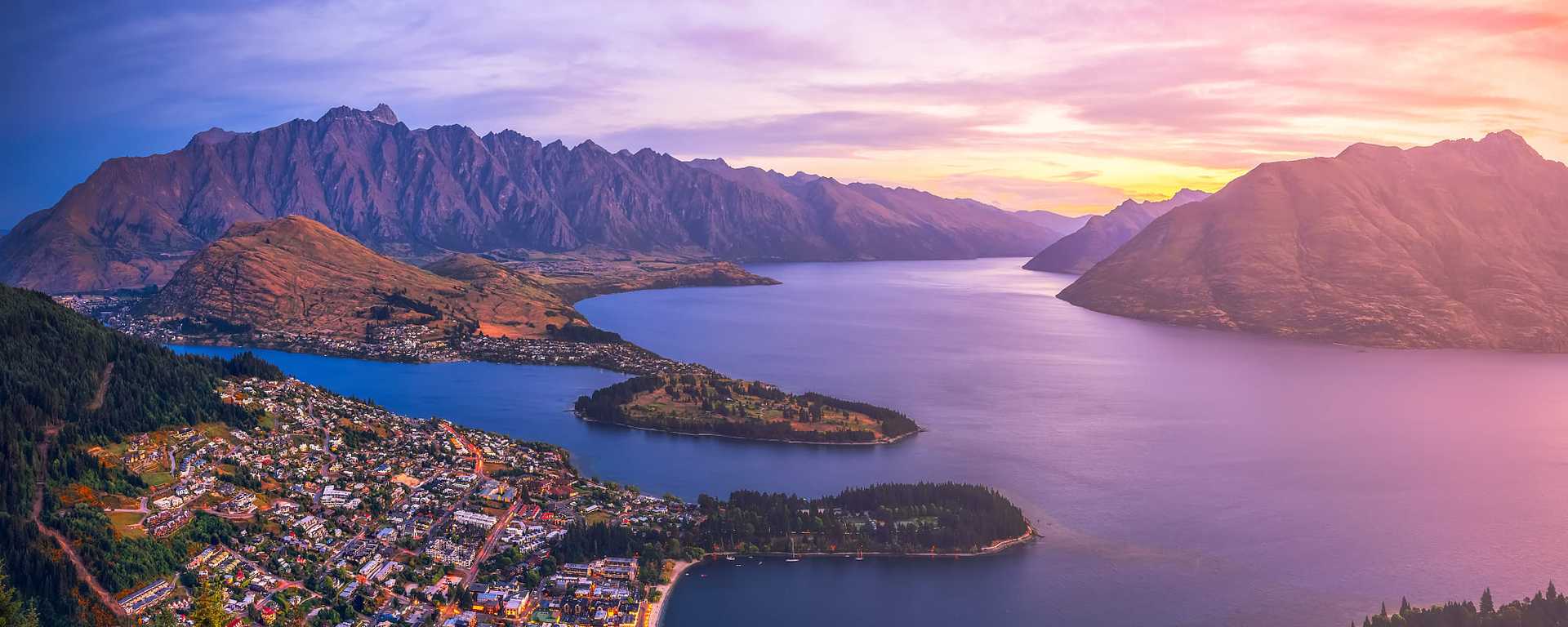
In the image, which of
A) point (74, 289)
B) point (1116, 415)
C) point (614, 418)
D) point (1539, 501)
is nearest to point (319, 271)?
point (74, 289)

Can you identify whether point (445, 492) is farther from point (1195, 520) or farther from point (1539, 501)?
point (1539, 501)

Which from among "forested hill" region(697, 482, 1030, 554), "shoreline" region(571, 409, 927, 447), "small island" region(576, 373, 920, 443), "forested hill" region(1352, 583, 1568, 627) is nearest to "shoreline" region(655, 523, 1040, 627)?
"forested hill" region(697, 482, 1030, 554)

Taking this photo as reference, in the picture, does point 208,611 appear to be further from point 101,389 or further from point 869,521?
point 101,389

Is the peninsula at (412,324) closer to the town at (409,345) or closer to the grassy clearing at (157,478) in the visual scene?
the town at (409,345)

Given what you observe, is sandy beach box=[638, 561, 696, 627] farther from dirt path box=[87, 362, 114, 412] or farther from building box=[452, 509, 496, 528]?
dirt path box=[87, 362, 114, 412]

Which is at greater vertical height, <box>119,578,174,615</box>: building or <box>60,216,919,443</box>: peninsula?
<box>60,216,919,443</box>: peninsula

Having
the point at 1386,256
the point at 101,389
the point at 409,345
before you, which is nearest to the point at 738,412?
the point at 101,389
